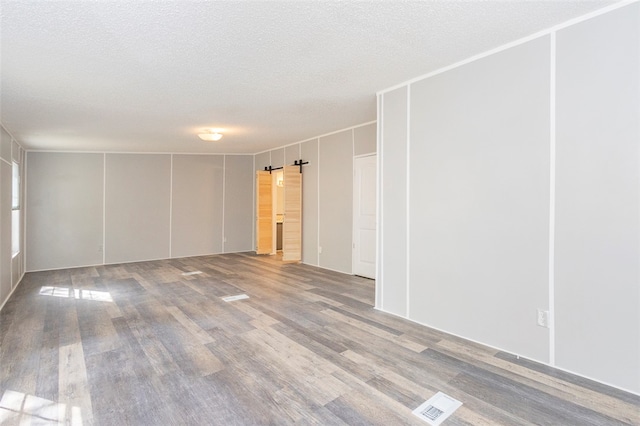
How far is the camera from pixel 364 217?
5.76 metres

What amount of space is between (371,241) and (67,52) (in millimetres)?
4561

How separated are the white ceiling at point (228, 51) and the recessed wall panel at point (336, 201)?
139 cm

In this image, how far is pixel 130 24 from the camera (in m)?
2.28

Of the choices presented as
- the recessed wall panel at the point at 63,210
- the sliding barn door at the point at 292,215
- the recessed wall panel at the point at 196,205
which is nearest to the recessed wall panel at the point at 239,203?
the recessed wall panel at the point at 196,205

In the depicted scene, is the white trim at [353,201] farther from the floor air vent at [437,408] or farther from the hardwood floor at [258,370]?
the floor air vent at [437,408]

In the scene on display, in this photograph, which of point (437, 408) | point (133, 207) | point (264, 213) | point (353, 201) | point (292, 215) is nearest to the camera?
point (437, 408)

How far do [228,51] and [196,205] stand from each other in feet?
20.1

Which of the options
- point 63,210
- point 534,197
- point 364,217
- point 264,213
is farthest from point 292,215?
point 534,197

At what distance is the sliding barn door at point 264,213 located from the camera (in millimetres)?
8305

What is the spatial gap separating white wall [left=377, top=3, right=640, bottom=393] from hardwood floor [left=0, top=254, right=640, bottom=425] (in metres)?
0.31

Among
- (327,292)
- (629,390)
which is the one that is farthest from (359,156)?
(629,390)

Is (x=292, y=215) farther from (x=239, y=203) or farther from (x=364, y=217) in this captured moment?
(x=239, y=203)

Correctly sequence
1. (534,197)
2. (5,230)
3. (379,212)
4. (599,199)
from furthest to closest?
(5,230), (379,212), (534,197), (599,199)

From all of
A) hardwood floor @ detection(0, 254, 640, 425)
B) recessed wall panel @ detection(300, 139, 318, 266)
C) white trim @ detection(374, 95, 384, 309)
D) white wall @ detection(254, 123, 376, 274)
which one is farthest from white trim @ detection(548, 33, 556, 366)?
recessed wall panel @ detection(300, 139, 318, 266)
